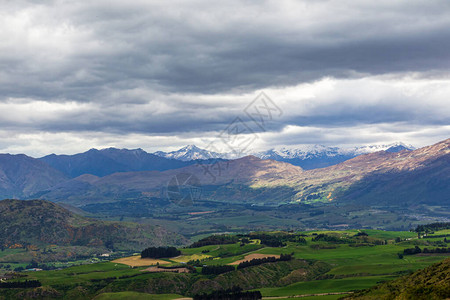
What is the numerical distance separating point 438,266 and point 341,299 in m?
36.1

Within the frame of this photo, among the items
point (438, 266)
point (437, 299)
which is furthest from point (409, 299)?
point (438, 266)

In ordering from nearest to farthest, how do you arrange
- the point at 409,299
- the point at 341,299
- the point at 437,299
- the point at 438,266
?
the point at 437,299 < the point at 409,299 < the point at 438,266 < the point at 341,299

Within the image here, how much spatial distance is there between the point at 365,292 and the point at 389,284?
8.86m

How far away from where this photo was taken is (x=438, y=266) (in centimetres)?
17138

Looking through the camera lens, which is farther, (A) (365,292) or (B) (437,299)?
(A) (365,292)

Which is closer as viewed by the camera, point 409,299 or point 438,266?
point 409,299

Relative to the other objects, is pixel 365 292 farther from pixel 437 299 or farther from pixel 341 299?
pixel 437 299

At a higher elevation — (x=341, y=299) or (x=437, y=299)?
(x=437, y=299)

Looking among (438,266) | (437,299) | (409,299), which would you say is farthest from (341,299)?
(437,299)

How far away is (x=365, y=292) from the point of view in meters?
182

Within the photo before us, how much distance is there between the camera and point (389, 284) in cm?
18112

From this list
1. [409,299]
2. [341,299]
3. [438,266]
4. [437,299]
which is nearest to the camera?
[437,299]

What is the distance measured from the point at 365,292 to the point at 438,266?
26.7 m

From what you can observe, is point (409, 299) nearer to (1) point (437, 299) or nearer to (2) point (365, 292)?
(1) point (437, 299)
